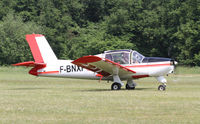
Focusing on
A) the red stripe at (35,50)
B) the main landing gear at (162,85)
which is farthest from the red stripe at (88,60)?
the red stripe at (35,50)

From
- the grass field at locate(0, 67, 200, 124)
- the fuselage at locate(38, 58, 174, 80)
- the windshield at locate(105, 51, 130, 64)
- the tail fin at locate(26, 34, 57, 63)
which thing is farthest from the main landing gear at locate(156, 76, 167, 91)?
the tail fin at locate(26, 34, 57, 63)

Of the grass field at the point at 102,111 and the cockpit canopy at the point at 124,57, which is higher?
the cockpit canopy at the point at 124,57

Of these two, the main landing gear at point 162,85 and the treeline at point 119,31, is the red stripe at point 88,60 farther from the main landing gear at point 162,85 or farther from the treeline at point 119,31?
the treeline at point 119,31

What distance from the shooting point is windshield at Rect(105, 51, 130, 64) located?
19.4m

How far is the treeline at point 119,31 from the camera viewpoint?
4875 cm

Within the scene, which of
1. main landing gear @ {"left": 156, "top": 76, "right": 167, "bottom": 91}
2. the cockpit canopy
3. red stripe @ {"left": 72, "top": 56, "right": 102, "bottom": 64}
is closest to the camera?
red stripe @ {"left": 72, "top": 56, "right": 102, "bottom": 64}

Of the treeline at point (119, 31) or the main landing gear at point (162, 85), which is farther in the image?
the treeline at point (119, 31)

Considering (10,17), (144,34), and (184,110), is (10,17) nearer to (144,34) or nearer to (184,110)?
(144,34)

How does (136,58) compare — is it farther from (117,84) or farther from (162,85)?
(162,85)

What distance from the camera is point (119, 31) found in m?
53.2

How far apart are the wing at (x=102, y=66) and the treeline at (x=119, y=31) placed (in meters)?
27.1

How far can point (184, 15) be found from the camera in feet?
164

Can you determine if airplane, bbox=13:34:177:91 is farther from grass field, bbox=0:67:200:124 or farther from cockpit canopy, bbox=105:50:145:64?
Result: grass field, bbox=0:67:200:124

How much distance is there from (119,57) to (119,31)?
33937 mm
